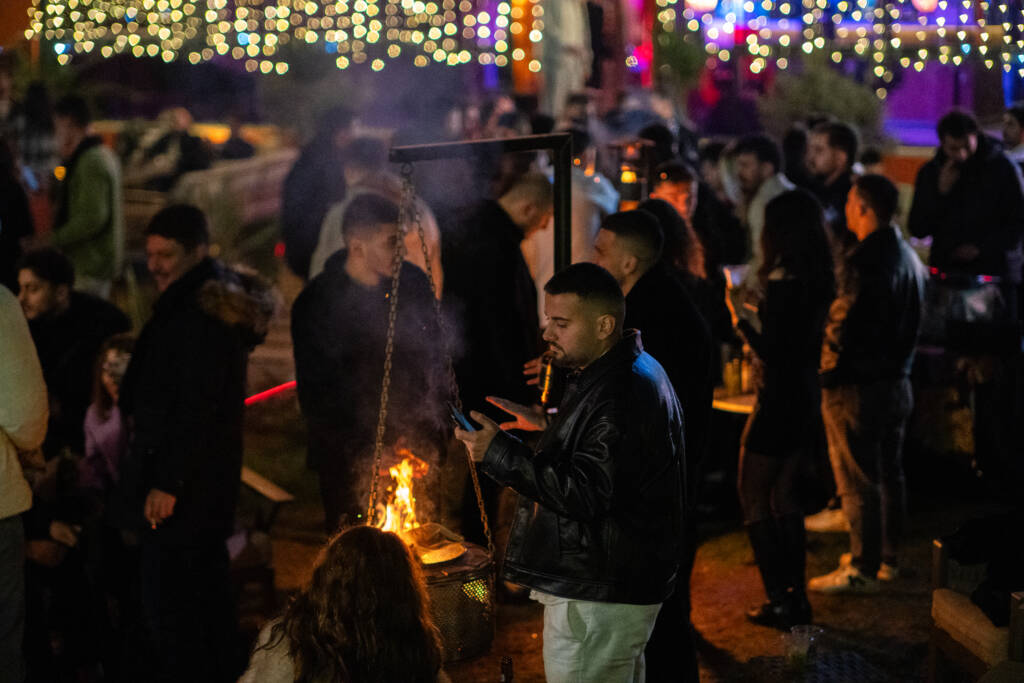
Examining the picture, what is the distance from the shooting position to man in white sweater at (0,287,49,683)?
13.4 ft

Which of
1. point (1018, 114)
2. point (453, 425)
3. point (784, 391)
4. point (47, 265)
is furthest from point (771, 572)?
point (1018, 114)

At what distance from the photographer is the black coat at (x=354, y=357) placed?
16.8 feet

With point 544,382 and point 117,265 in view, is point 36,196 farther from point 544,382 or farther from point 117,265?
point 544,382

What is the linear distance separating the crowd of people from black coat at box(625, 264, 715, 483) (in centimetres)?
1

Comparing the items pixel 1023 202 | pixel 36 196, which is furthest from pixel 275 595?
pixel 36 196

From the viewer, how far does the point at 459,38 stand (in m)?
15.8

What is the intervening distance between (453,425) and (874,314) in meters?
2.34

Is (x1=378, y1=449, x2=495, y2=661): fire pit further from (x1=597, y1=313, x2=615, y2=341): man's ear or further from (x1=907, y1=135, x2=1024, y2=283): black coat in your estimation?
(x1=907, y1=135, x2=1024, y2=283): black coat

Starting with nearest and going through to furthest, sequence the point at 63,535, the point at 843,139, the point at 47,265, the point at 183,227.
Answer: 1. the point at 183,227
2. the point at 63,535
3. the point at 47,265
4. the point at 843,139

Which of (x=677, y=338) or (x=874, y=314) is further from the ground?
(x=677, y=338)

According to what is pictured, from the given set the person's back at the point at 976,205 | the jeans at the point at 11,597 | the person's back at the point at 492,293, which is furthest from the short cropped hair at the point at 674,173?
the jeans at the point at 11,597

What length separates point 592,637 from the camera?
3535mm

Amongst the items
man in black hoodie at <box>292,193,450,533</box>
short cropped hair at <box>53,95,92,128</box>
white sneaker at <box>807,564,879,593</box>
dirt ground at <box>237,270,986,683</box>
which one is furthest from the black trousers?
short cropped hair at <box>53,95,92,128</box>

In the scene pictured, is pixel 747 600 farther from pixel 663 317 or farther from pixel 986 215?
pixel 986 215
